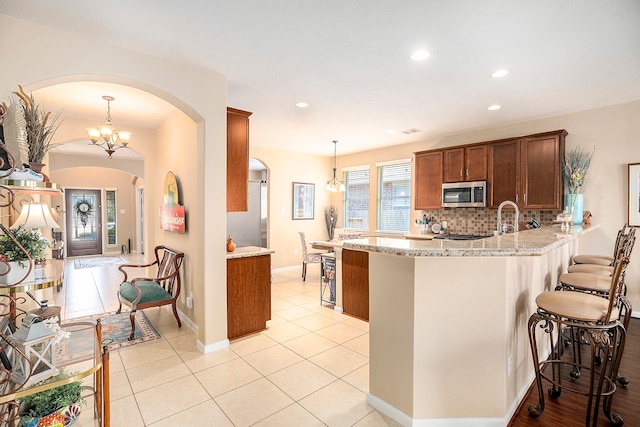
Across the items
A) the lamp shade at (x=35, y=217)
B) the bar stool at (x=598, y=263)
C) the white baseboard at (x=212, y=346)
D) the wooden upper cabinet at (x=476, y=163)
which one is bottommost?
the white baseboard at (x=212, y=346)

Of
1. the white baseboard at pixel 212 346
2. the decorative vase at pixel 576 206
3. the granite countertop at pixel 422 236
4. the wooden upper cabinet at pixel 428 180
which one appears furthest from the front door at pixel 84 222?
the decorative vase at pixel 576 206

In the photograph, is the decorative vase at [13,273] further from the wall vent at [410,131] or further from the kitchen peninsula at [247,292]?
the wall vent at [410,131]

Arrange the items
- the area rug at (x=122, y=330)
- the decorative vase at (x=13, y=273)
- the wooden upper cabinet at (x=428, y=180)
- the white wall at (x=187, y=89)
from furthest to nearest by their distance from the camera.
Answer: the wooden upper cabinet at (x=428, y=180), the area rug at (x=122, y=330), the white wall at (x=187, y=89), the decorative vase at (x=13, y=273)

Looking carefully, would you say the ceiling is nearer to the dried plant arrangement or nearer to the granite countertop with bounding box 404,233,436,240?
the dried plant arrangement

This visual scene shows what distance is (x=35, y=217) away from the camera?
1.80 metres

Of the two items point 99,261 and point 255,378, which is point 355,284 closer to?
point 255,378

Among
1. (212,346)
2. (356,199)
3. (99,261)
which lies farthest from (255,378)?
(99,261)

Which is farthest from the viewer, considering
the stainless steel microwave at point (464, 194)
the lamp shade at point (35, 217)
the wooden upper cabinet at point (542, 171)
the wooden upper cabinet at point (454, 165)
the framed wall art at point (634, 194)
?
the wooden upper cabinet at point (454, 165)

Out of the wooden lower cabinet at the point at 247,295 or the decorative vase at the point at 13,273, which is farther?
the wooden lower cabinet at the point at 247,295

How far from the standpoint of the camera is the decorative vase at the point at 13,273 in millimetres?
1249

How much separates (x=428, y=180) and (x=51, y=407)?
5415mm

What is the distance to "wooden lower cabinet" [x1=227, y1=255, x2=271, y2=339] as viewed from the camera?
3289 mm

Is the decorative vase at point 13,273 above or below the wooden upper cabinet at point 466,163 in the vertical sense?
below

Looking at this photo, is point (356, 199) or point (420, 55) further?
point (356, 199)
